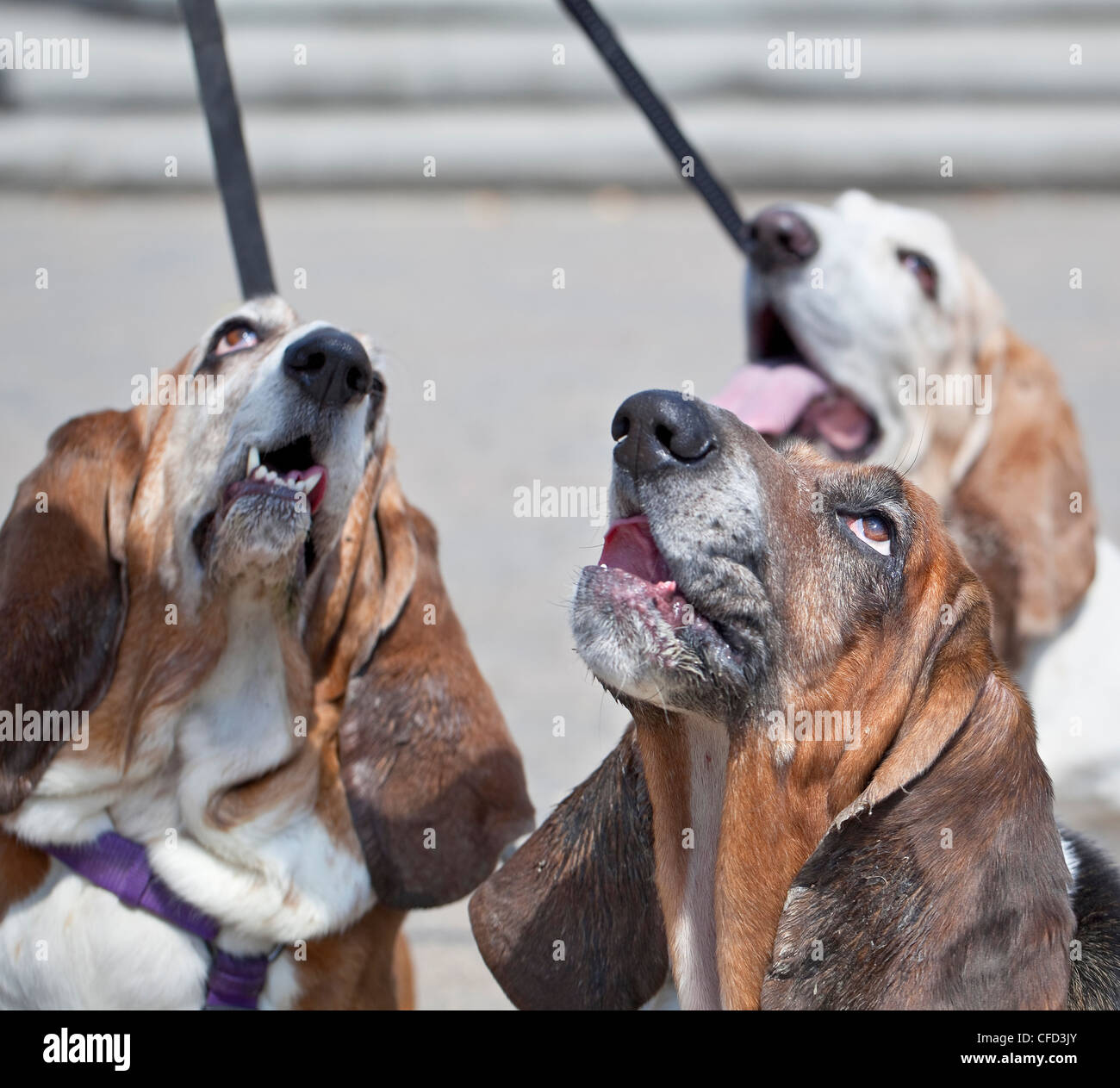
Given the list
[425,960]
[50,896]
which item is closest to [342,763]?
[50,896]

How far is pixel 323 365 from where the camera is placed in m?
3.47

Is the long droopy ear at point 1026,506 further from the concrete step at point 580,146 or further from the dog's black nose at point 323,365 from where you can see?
the concrete step at point 580,146

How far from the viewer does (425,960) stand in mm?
4809

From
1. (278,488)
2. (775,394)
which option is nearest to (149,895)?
(278,488)

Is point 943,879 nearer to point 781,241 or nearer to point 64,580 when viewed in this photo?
point 64,580

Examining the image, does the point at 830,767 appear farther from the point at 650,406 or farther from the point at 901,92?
the point at 901,92

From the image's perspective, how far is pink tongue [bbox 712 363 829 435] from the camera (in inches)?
207

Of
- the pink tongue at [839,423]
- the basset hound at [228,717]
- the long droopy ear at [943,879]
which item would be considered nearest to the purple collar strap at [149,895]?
the basset hound at [228,717]

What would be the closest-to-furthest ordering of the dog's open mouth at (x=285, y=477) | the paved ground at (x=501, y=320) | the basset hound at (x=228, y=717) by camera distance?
the basset hound at (x=228, y=717)
the dog's open mouth at (x=285, y=477)
the paved ground at (x=501, y=320)

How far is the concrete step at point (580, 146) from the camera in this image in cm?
1102

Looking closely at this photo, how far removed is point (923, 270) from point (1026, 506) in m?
0.95

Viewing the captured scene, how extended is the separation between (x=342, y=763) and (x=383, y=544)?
0.56 meters

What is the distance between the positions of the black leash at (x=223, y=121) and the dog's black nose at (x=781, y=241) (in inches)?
76.4

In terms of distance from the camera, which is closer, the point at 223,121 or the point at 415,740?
the point at 415,740
